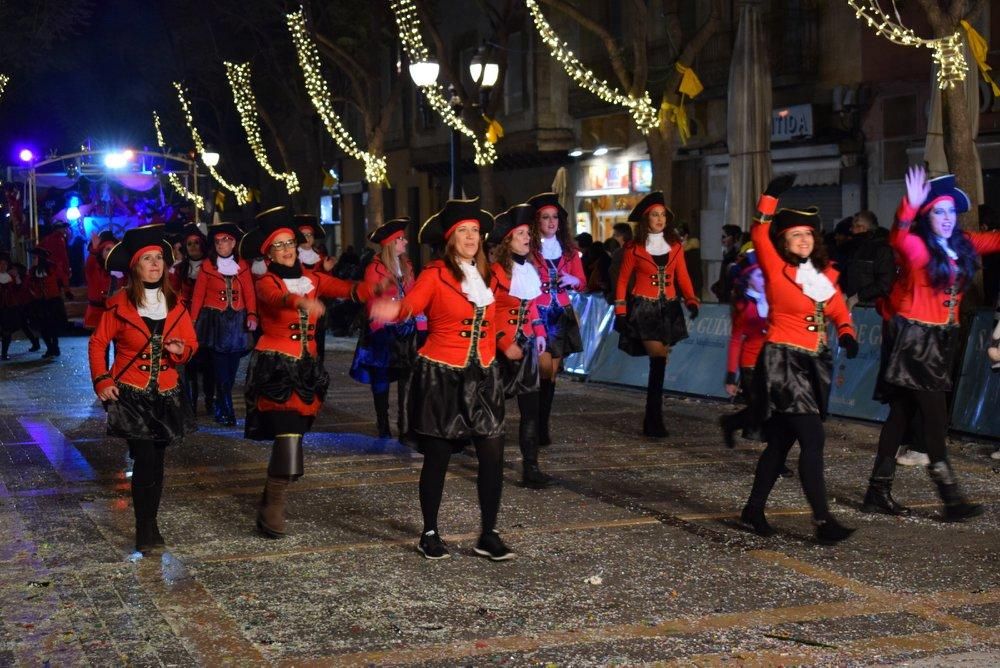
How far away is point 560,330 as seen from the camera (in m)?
11.1

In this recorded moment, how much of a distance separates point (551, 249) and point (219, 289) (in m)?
3.76

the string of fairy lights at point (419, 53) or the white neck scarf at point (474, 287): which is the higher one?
the string of fairy lights at point (419, 53)

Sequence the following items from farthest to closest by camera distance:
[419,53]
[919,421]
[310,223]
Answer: [419,53] < [310,223] < [919,421]

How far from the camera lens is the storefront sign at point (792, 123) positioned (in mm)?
23766

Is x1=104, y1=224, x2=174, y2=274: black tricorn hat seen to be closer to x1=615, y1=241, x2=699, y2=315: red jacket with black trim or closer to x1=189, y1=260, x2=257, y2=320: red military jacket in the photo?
x1=615, y1=241, x2=699, y2=315: red jacket with black trim

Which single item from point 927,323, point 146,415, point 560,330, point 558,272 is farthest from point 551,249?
point 146,415

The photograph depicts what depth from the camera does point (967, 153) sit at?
13.7 meters

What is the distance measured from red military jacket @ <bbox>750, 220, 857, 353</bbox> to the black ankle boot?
1.14 meters

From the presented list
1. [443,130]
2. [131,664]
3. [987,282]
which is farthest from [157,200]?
[131,664]

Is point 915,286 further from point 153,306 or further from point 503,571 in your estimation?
point 153,306

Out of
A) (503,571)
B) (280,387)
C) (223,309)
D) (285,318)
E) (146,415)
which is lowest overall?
(503,571)

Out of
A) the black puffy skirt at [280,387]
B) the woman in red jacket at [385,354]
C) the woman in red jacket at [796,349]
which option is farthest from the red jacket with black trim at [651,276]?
the black puffy skirt at [280,387]

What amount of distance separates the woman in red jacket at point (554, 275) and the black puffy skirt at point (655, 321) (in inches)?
32.9

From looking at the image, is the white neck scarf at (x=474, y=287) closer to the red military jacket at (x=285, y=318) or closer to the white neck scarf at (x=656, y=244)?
the red military jacket at (x=285, y=318)
